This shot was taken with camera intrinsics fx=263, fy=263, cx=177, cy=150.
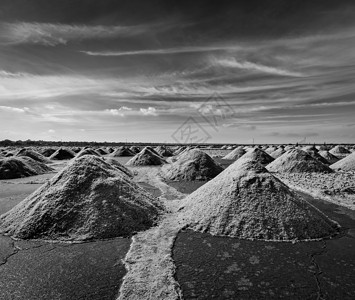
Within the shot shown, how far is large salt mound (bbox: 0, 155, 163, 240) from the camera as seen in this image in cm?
596

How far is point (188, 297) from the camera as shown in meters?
3.72

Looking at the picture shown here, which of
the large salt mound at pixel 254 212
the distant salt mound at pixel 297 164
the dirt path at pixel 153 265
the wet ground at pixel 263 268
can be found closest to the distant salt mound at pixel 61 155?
the distant salt mound at pixel 297 164

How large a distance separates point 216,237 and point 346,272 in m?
2.45

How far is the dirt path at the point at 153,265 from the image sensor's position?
3.81 meters

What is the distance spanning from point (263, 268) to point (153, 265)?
6.24ft

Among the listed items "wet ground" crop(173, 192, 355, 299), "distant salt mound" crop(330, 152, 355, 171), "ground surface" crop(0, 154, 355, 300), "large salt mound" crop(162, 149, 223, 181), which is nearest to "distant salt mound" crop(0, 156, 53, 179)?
"large salt mound" crop(162, 149, 223, 181)

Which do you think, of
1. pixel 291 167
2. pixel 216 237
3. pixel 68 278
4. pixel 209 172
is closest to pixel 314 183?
pixel 291 167

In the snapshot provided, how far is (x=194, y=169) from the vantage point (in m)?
15.1

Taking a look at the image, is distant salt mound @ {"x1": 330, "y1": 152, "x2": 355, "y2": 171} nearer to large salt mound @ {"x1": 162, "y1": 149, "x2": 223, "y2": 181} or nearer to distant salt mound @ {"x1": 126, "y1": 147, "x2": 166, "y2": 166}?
large salt mound @ {"x1": 162, "y1": 149, "x2": 223, "y2": 181}

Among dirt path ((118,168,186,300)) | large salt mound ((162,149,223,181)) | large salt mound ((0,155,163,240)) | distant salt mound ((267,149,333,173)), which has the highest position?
distant salt mound ((267,149,333,173))

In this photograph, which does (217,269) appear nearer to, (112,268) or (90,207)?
(112,268)

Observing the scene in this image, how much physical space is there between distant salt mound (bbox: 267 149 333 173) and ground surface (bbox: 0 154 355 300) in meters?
10.8

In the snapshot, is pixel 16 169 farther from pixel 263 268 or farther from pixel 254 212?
pixel 263 268

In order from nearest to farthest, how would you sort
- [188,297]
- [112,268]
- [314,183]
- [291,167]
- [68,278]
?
1. [188,297]
2. [68,278]
3. [112,268]
4. [314,183]
5. [291,167]
